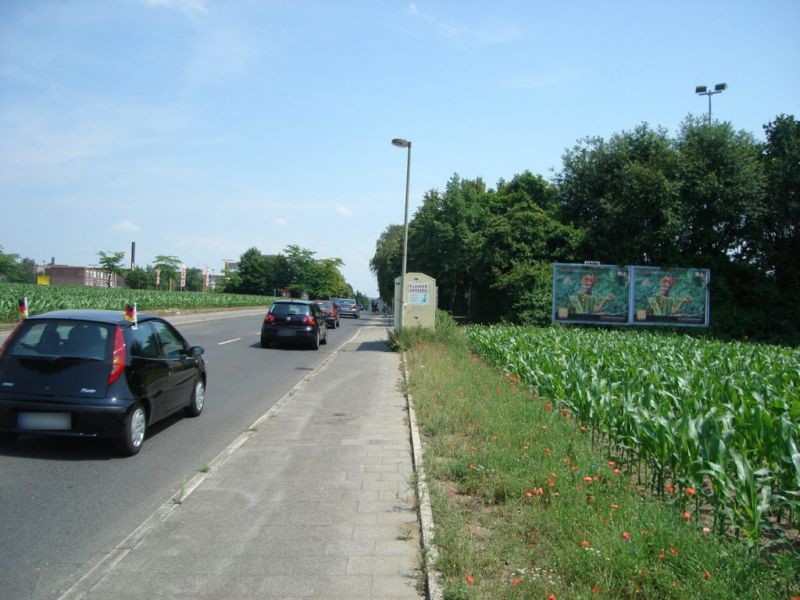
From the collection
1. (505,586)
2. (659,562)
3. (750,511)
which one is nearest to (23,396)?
(505,586)

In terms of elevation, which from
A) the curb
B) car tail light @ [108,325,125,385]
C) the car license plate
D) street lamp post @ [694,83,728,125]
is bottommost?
the curb

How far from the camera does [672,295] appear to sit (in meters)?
28.3

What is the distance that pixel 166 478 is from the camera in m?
6.12

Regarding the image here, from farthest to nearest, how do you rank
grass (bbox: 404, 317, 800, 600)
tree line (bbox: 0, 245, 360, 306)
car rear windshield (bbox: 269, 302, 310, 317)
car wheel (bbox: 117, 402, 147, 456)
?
tree line (bbox: 0, 245, 360, 306), car rear windshield (bbox: 269, 302, 310, 317), car wheel (bbox: 117, 402, 147, 456), grass (bbox: 404, 317, 800, 600)

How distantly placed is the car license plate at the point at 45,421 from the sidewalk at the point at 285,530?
1568mm

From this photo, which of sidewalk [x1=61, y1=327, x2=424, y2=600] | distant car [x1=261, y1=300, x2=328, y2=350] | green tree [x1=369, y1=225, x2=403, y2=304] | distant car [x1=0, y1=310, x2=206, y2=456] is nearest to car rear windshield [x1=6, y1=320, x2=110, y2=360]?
distant car [x1=0, y1=310, x2=206, y2=456]

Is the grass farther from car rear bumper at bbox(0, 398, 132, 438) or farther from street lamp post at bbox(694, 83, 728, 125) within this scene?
street lamp post at bbox(694, 83, 728, 125)

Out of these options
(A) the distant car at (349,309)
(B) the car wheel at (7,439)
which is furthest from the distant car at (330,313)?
(B) the car wheel at (7,439)

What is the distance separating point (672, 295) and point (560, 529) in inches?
1047

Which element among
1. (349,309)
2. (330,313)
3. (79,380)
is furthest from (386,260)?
(79,380)

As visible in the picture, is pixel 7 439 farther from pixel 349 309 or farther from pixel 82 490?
pixel 349 309

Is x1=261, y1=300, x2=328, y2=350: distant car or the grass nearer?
the grass

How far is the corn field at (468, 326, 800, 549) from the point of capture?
438cm

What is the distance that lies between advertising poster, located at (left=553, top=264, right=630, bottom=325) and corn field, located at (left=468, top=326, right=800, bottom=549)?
1561cm
